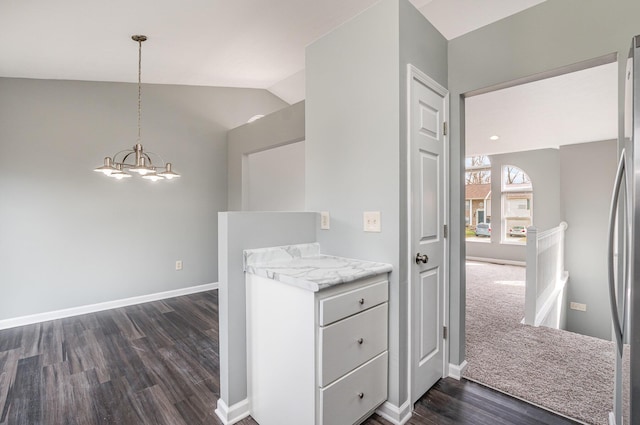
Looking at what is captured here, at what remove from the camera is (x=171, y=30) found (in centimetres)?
265

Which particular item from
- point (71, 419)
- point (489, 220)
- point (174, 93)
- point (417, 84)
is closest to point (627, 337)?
point (417, 84)

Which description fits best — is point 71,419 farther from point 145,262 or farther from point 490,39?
point 490,39

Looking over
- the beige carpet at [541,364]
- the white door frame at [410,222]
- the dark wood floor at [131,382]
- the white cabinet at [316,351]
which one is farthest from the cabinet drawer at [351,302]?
the beige carpet at [541,364]

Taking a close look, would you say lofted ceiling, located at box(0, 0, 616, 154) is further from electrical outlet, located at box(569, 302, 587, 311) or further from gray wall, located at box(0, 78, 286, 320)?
electrical outlet, located at box(569, 302, 587, 311)

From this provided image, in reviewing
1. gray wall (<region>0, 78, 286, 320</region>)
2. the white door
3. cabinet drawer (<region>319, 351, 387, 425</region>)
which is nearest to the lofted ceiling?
gray wall (<region>0, 78, 286, 320</region>)

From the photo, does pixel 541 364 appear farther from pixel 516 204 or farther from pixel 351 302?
pixel 516 204

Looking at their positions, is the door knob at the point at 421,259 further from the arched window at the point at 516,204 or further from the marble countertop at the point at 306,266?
the arched window at the point at 516,204

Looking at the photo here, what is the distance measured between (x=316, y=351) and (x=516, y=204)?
718cm

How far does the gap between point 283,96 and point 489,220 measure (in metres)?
5.59

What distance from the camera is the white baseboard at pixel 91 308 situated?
335 centimetres

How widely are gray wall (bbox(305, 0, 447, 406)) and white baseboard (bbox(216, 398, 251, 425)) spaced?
90 centimetres

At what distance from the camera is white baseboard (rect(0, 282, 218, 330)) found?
3.35m

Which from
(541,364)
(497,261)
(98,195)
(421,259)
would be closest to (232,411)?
(421,259)

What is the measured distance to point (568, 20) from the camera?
180cm
